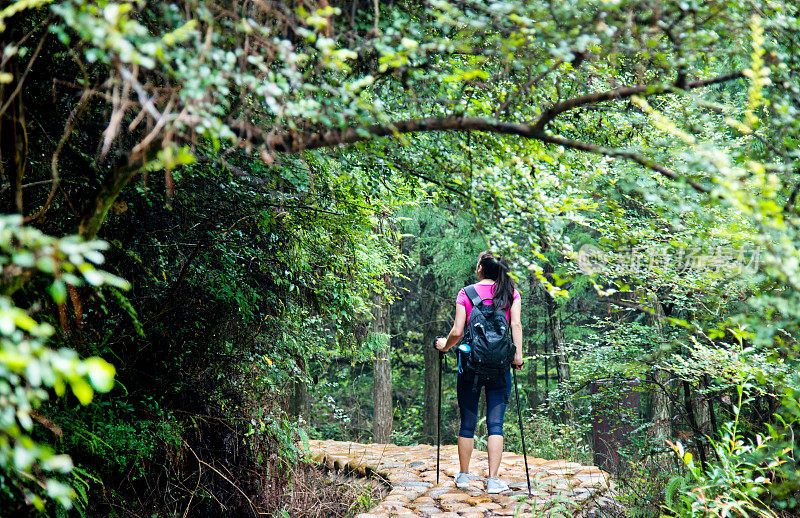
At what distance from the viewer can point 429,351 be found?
14.7 meters

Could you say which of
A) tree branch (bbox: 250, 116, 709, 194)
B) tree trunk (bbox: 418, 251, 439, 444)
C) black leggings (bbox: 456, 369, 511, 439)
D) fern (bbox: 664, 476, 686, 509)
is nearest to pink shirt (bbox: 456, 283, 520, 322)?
black leggings (bbox: 456, 369, 511, 439)

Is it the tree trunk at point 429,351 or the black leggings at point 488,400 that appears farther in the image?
the tree trunk at point 429,351

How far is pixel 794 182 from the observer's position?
252 cm

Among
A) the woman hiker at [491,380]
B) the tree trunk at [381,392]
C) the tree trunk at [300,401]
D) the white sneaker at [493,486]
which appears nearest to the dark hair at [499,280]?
the woman hiker at [491,380]

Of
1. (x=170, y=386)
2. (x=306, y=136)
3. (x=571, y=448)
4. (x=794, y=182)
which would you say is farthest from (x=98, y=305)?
(x=571, y=448)

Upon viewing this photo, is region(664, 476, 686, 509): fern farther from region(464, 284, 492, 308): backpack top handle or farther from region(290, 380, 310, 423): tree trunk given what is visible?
region(290, 380, 310, 423): tree trunk

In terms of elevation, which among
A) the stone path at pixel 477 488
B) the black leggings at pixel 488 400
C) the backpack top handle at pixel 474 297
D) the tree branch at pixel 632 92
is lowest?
the stone path at pixel 477 488

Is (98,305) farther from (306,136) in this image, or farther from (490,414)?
(490,414)

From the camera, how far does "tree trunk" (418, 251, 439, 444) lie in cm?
1428

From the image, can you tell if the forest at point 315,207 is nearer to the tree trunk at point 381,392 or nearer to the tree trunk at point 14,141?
the tree trunk at point 14,141

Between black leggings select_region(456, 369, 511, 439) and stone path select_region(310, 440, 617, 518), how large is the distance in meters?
0.56

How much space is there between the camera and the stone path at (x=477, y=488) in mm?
4344

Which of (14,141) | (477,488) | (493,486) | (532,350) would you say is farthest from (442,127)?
(532,350)

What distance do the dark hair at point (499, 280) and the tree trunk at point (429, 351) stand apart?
8.99 metres
